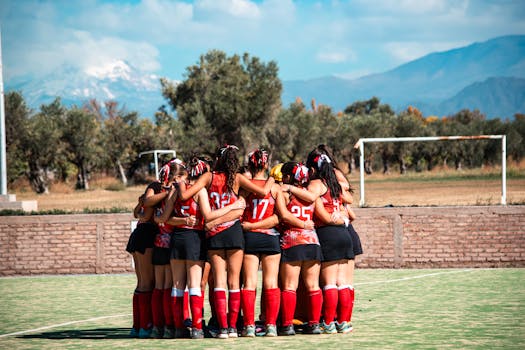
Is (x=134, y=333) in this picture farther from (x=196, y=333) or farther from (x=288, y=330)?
(x=288, y=330)

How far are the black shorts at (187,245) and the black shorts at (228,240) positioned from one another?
15 cm

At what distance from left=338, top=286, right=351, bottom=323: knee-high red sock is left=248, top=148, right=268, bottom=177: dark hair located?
5.12ft

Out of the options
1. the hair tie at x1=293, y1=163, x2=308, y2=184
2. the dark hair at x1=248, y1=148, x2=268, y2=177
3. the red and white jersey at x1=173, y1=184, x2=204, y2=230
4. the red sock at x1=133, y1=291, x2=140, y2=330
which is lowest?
the red sock at x1=133, y1=291, x2=140, y2=330

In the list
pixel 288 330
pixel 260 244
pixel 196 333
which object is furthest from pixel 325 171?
pixel 196 333

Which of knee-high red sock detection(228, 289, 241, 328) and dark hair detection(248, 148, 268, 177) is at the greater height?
dark hair detection(248, 148, 268, 177)

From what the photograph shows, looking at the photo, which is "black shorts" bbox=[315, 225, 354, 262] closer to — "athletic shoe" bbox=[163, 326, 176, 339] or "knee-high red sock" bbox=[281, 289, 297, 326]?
"knee-high red sock" bbox=[281, 289, 297, 326]

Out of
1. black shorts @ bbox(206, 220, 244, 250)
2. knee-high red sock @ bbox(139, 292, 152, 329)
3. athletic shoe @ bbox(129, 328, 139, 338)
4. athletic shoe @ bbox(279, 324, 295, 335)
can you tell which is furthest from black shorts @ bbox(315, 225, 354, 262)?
athletic shoe @ bbox(129, 328, 139, 338)

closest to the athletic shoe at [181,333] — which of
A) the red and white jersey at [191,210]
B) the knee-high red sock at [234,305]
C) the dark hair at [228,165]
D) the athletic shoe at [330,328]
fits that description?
the knee-high red sock at [234,305]

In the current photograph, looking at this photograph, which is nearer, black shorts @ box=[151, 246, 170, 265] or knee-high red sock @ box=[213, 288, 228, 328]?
knee-high red sock @ box=[213, 288, 228, 328]

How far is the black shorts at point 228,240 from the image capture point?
336 inches

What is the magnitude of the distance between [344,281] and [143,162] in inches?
2198

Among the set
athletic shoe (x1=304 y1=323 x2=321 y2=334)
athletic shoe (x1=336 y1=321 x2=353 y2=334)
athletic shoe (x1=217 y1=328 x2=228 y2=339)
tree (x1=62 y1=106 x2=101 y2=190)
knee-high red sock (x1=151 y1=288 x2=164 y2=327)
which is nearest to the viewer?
athletic shoe (x1=217 y1=328 x2=228 y2=339)

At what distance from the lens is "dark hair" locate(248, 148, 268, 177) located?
8.59 meters

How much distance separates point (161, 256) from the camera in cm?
884
